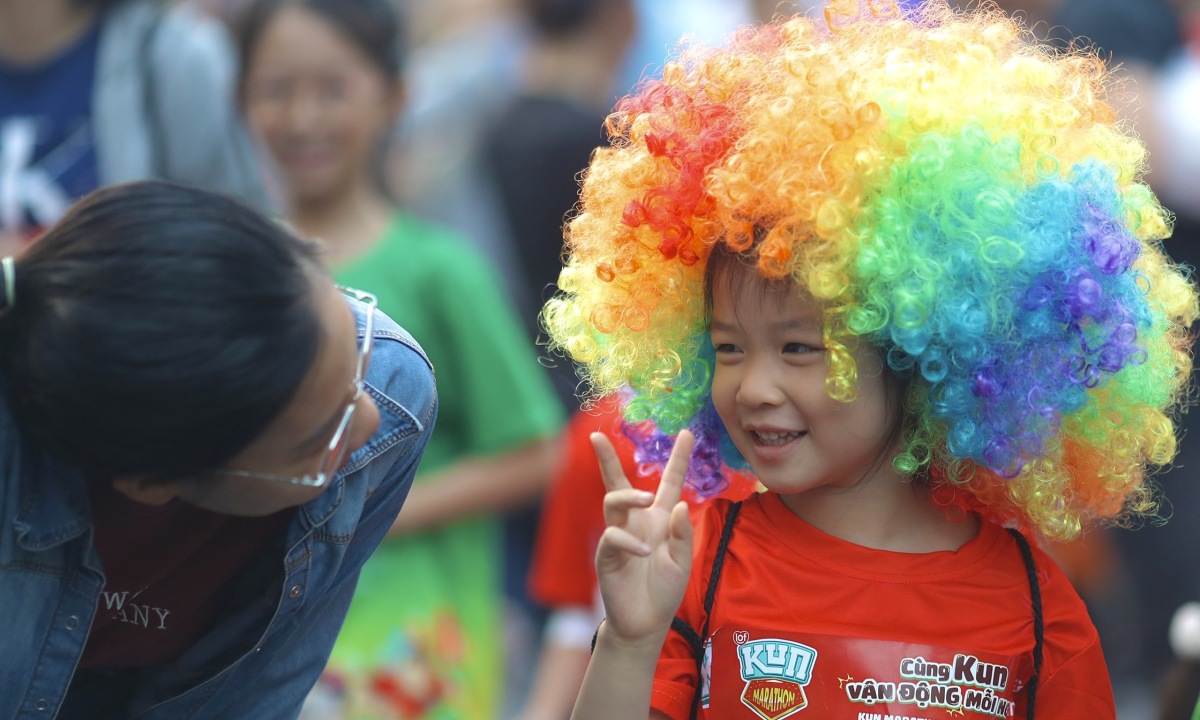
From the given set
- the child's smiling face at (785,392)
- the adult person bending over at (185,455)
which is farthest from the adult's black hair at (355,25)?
the child's smiling face at (785,392)

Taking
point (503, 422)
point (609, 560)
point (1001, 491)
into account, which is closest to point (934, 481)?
point (1001, 491)

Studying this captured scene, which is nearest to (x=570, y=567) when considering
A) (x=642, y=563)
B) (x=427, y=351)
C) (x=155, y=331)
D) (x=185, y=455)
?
(x=427, y=351)

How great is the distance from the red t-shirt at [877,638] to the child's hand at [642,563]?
0.17 m

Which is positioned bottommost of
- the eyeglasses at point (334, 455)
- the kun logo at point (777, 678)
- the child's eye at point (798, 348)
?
the kun logo at point (777, 678)

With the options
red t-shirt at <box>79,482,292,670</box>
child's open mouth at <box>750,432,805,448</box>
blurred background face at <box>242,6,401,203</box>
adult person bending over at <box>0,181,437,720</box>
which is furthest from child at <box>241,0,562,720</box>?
child's open mouth at <box>750,432,805,448</box>

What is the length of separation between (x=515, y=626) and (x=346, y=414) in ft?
13.3

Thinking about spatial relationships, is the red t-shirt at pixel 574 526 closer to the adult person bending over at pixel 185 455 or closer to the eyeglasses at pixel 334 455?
the adult person bending over at pixel 185 455

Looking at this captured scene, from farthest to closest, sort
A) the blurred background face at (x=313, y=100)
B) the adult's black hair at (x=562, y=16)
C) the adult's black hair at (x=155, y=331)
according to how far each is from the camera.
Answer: the adult's black hair at (x=562, y=16), the blurred background face at (x=313, y=100), the adult's black hair at (x=155, y=331)

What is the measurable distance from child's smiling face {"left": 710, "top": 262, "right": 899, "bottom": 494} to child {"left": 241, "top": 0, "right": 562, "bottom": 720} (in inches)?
62.8

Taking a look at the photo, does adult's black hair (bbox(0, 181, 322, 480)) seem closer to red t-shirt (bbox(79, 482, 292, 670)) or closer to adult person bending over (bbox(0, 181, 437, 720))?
adult person bending over (bbox(0, 181, 437, 720))

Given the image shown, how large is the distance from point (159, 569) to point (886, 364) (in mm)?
1274

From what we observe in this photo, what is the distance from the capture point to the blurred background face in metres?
4.17

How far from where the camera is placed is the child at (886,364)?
2.30 meters

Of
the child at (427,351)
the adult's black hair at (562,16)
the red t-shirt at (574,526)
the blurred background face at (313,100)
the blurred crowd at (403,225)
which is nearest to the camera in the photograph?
the child at (427,351)
